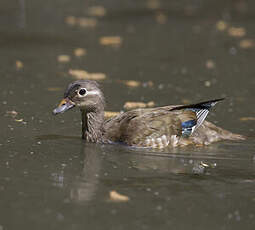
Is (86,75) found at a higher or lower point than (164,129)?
higher

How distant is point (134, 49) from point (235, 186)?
327 inches

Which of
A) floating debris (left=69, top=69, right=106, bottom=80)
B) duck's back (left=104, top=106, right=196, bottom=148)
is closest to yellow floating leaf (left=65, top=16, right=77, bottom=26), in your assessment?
floating debris (left=69, top=69, right=106, bottom=80)

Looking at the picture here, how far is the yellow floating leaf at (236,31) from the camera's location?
59.2ft

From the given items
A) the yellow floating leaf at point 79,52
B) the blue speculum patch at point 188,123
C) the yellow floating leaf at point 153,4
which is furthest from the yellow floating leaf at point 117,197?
the yellow floating leaf at point 153,4

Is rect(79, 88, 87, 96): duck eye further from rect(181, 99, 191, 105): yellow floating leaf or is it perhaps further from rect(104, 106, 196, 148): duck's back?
rect(181, 99, 191, 105): yellow floating leaf

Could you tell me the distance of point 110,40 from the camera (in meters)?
16.8

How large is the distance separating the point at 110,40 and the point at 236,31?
3570mm

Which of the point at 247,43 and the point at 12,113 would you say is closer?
the point at 12,113

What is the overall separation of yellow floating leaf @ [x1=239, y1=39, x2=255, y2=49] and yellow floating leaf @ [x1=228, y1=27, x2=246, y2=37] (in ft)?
2.17

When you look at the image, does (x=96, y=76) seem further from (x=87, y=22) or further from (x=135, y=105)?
(x=87, y=22)

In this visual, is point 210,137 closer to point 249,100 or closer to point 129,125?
point 129,125

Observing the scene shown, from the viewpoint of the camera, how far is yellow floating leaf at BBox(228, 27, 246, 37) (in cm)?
1805

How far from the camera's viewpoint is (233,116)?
453 inches

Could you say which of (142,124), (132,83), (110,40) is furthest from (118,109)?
(110,40)
